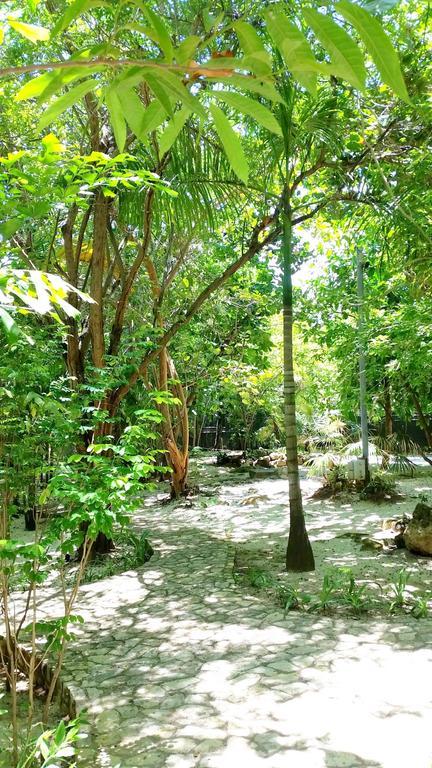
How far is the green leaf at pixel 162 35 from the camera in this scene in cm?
66

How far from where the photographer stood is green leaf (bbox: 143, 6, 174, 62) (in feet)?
2.17

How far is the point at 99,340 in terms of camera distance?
6070 millimetres

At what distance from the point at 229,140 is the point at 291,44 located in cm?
15

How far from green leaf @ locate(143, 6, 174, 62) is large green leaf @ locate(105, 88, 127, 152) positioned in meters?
0.11

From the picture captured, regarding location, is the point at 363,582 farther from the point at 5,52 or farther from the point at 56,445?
the point at 5,52

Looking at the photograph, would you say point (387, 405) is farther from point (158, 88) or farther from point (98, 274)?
point (158, 88)

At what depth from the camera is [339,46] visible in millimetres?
648

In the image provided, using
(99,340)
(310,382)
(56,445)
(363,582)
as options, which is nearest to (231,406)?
(310,382)

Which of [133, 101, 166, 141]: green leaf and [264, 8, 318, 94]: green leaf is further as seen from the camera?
[133, 101, 166, 141]: green leaf

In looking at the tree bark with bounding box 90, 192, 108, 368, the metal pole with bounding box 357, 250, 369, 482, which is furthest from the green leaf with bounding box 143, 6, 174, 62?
the metal pole with bounding box 357, 250, 369, 482

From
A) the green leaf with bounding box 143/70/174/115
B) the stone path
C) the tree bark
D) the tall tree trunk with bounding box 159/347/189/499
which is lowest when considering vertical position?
the stone path

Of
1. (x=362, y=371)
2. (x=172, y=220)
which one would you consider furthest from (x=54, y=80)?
(x=362, y=371)

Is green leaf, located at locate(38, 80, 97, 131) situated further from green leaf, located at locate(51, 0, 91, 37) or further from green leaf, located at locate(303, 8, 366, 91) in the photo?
green leaf, located at locate(303, 8, 366, 91)

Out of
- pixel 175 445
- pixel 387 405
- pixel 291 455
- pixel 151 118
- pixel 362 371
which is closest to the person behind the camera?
pixel 151 118
